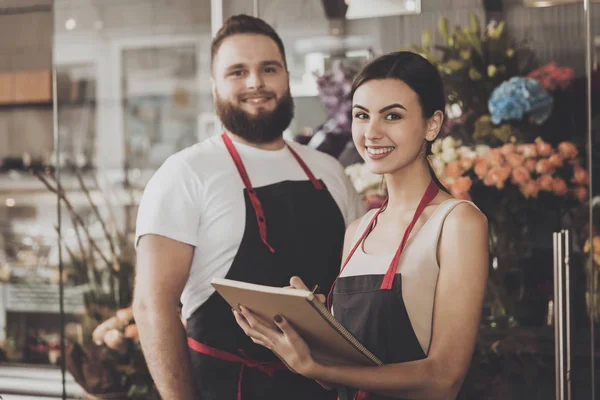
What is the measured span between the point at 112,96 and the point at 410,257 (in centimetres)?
215

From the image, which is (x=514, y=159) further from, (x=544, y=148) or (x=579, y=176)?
(x=579, y=176)

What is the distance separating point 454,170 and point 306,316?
1.35 meters

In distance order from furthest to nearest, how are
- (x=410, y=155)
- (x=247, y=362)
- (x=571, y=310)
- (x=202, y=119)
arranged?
1. (x=202, y=119)
2. (x=571, y=310)
3. (x=247, y=362)
4. (x=410, y=155)

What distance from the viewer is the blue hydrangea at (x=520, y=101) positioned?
107 inches

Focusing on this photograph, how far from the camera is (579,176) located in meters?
2.76

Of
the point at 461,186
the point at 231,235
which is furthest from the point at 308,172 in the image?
the point at 461,186

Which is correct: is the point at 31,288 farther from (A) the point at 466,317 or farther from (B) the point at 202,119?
(A) the point at 466,317

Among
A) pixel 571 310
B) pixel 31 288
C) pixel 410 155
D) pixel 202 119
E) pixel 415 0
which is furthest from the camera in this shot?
pixel 31 288

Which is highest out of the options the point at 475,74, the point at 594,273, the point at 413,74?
the point at 475,74

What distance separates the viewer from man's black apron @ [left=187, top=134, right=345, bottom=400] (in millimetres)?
2268

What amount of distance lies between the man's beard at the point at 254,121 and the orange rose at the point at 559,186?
96 centimetres

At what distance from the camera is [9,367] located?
12.2 ft

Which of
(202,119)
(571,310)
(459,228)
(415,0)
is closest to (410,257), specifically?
(459,228)

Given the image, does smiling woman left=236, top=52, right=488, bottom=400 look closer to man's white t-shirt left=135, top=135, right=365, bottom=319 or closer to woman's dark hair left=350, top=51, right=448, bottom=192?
woman's dark hair left=350, top=51, right=448, bottom=192
